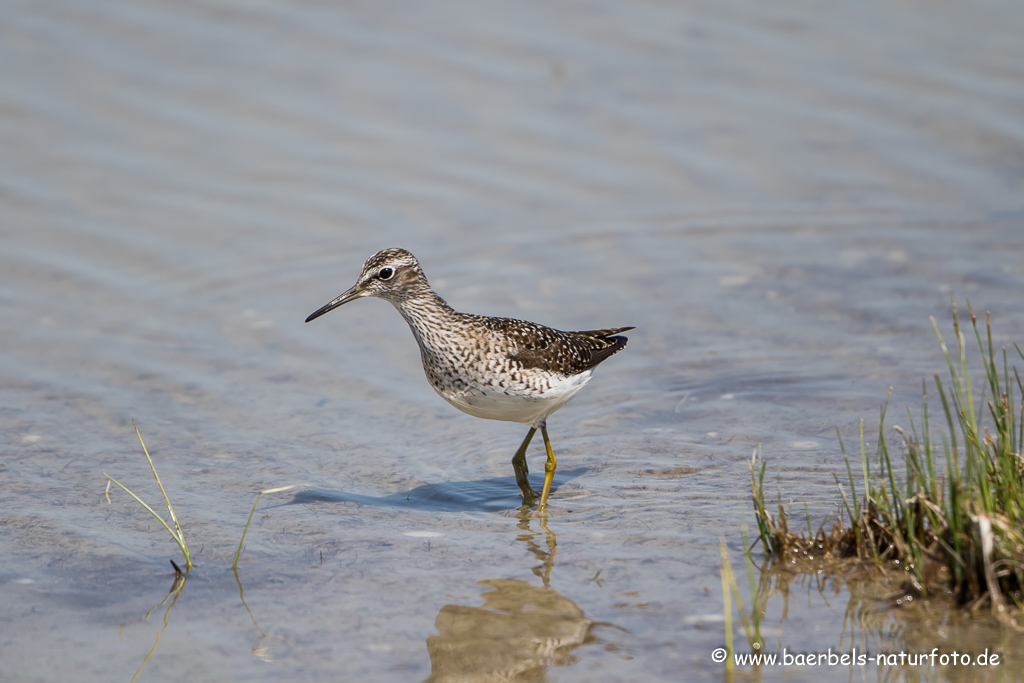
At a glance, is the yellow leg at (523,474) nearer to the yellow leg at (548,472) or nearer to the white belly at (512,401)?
the yellow leg at (548,472)

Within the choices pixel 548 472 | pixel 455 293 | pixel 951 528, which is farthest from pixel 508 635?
pixel 455 293

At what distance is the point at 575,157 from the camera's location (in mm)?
12852

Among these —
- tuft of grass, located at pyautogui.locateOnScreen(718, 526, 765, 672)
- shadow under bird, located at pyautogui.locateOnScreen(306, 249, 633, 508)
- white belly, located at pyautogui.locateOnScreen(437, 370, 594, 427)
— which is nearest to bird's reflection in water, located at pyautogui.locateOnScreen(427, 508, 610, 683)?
tuft of grass, located at pyautogui.locateOnScreen(718, 526, 765, 672)

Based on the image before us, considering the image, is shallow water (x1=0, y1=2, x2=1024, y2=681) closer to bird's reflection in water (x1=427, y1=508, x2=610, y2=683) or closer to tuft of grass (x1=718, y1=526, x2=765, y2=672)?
bird's reflection in water (x1=427, y1=508, x2=610, y2=683)

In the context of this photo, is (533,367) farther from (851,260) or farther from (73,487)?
(851,260)

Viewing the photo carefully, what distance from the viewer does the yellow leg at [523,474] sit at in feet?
24.2

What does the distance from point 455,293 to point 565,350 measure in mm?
3041

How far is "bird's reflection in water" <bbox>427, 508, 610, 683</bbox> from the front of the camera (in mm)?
4938

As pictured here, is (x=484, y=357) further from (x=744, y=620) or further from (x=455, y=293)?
(x=455, y=293)

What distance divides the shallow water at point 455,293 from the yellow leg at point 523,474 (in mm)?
207

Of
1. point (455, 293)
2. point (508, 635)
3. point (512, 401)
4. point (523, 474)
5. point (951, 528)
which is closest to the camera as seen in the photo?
point (951, 528)

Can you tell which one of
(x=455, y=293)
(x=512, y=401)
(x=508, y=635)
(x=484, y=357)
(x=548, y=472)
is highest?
(x=455, y=293)

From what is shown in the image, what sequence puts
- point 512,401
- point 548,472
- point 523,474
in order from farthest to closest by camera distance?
point 523,474, point 548,472, point 512,401

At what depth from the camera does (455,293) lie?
10.6m
